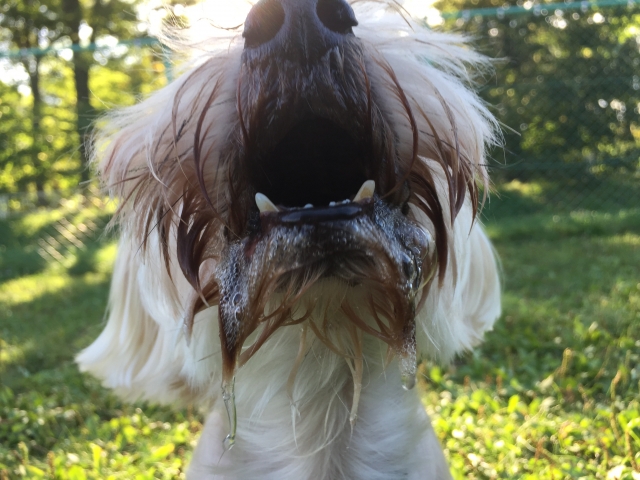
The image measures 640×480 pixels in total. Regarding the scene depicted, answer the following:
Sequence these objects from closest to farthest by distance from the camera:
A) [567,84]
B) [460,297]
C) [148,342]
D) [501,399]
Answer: [460,297], [148,342], [501,399], [567,84]

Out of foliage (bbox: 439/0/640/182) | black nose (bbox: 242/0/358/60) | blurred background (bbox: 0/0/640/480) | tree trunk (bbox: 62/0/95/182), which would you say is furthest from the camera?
tree trunk (bbox: 62/0/95/182)

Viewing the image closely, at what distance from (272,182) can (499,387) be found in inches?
69.6

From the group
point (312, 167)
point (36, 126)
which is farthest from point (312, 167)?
point (36, 126)

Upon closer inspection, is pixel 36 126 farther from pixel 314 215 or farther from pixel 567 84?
pixel 314 215

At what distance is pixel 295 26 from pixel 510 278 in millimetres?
3806

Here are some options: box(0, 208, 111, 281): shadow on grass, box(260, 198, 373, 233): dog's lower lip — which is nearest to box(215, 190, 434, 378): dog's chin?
box(260, 198, 373, 233): dog's lower lip

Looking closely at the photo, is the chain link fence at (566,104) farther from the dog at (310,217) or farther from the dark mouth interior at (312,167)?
the dark mouth interior at (312,167)

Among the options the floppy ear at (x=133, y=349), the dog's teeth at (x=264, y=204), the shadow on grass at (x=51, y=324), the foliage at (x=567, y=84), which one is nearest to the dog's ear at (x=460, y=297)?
the dog's teeth at (x=264, y=204)

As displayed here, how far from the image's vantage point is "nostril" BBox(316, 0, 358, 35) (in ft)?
3.09

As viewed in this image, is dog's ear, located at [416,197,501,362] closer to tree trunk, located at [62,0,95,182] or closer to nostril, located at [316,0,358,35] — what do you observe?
nostril, located at [316,0,358,35]

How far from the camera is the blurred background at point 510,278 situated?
1998 millimetres

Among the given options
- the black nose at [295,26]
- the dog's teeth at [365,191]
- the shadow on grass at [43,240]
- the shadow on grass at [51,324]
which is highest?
the black nose at [295,26]

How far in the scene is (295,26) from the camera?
0.91m

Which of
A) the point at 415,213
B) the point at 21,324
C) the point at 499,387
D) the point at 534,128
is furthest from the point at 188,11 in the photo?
the point at 534,128
